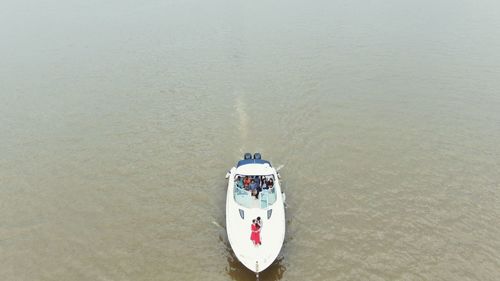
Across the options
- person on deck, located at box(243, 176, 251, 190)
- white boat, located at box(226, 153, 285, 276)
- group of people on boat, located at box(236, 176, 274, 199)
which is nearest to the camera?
white boat, located at box(226, 153, 285, 276)

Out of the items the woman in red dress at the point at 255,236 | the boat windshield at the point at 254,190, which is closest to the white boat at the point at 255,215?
the boat windshield at the point at 254,190

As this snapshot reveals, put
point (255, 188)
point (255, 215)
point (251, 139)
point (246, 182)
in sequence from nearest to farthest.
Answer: point (255, 215) < point (255, 188) < point (246, 182) < point (251, 139)

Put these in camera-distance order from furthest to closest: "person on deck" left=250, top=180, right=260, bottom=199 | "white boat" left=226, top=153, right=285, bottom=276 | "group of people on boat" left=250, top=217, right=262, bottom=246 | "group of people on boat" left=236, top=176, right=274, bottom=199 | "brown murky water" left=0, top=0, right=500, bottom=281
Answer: "group of people on boat" left=236, top=176, right=274, bottom=199 < "person on deck" left=250, top=180, right=260, bottom=199 < "brown murky water" left=0, top=0, right=500, bottom=281 < "group of people on boat" left=250, top=217, right=262, bottom=246 < "white boat" left=226, top=153, right=285, bottom=276

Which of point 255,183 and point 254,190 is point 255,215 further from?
point 255,183

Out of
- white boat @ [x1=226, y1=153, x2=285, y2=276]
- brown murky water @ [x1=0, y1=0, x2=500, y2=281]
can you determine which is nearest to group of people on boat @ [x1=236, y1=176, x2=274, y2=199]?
white boat @ [x1=226, y1=153, x2=285, y2=276]

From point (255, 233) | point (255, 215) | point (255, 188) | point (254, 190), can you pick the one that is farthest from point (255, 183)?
point (255, 233)

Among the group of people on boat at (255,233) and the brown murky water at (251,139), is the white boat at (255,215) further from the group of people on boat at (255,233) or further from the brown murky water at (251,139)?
the brown murky water at (251,139)

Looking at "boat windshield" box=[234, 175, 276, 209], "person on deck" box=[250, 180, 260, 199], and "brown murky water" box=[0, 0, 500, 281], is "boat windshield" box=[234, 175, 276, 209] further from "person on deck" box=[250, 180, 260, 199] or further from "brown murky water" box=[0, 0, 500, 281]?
"brown murky water" box=[0, 0, 500, 281]
